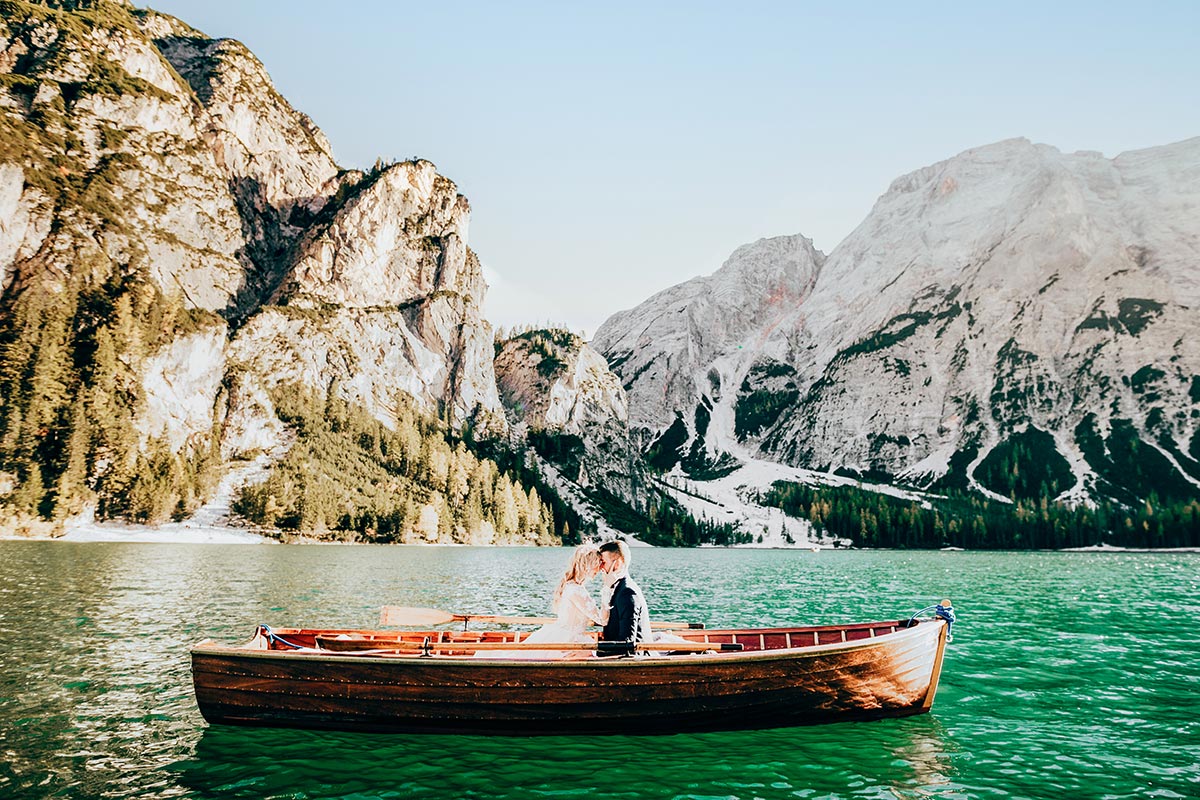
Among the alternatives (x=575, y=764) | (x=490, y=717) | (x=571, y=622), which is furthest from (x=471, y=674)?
(x=575, y=764)

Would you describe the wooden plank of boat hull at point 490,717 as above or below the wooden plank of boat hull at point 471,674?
below

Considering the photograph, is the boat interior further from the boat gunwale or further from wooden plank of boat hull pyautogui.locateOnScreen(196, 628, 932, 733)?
wooden plank of boat hull pyautogui.locateOnScreen(196, 628, 932, 733)

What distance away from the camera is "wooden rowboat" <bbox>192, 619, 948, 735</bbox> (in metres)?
16.7

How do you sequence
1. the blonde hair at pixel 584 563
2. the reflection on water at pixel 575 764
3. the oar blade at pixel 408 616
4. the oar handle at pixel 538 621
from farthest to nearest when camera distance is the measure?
the oar handle at pixel 538 621, the oar blade at pixel 408 616, the blonde hair at pixel 584 563, the reflection on water at pixel 575 764

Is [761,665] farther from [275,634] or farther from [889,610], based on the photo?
[889,610]

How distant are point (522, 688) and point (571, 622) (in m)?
2.02

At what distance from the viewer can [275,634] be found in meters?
18.8

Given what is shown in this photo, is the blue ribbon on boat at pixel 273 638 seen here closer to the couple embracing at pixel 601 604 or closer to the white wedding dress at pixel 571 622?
the white wedding dress at pixel 571 622

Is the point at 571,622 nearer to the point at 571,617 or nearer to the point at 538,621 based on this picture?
the point at 571,617

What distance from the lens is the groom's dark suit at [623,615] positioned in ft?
56.2

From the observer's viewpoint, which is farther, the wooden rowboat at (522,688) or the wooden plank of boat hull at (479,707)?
the wooden plank of boat hull at (479,707)

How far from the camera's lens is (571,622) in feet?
58.2

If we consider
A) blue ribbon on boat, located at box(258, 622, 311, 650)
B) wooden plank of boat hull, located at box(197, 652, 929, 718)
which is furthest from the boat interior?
wooden plank of boat hull, located at box(197, 652, 929, 718)

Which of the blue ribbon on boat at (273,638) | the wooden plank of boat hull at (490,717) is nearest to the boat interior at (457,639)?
the blue ribbon on boat at (273,638)
